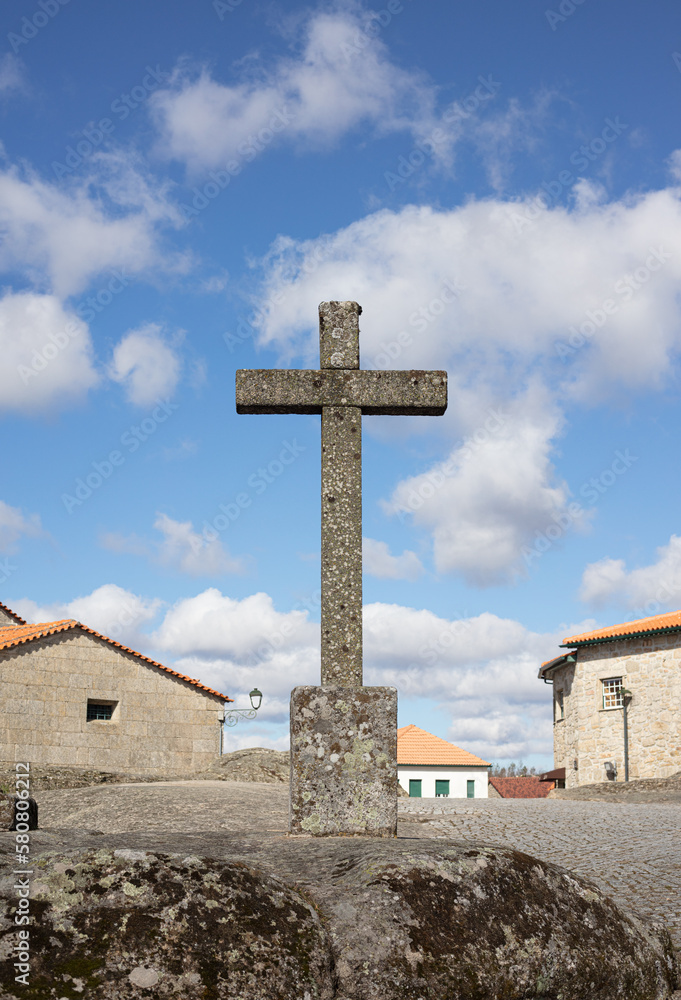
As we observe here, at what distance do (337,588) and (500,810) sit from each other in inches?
236

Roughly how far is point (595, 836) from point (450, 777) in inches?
1483

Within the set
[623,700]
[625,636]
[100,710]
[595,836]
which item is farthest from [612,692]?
[595,836]

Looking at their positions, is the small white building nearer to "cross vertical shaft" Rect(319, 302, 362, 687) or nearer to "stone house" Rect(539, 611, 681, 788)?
"stone house" Rect(539, 611, 681, 788)

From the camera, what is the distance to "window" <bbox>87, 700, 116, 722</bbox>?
22062 millimetres

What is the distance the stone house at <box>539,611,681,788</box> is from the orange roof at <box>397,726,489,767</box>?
44.9 feet

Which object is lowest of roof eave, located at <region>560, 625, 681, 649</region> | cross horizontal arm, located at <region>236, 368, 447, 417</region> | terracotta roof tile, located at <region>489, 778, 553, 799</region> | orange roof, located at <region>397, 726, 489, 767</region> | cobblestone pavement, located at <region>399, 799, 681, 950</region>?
terracotta roof tile, located at <region>489, 778, 553, 799</region>

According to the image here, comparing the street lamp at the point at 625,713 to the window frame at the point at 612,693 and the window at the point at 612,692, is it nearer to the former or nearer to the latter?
the window frame at the point at 612,693

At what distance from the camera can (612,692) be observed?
95.7 ft

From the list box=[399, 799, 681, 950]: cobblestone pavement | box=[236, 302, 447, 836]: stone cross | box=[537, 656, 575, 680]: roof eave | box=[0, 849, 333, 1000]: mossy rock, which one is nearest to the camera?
box=[0, 849, 333, 1000]: mossy rock

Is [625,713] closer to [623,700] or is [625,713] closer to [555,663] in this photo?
[623,700]

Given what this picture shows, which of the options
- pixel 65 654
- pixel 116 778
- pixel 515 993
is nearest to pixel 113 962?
pixel 515 993

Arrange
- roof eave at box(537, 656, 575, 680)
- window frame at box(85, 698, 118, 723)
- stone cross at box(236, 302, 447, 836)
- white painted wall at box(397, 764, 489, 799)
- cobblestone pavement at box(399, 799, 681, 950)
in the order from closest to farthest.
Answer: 1. cobblestone pavement at box(399, 799, 681, 950)
2. stone cross at box(236, 302, 447, 836)
3. window frame at box(85, 698, 118, 723)
4. roof eave at box(537, 656, 575, 680)
5. white painted wall at box(397, 764, 489, 799)

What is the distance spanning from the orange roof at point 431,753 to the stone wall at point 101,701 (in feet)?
73.8

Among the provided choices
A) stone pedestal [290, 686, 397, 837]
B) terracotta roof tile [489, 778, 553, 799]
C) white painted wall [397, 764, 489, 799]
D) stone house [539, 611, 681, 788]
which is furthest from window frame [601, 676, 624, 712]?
terracotta roof tile [489, 778, 553, 799]
